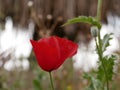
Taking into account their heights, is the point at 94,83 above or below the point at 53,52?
below

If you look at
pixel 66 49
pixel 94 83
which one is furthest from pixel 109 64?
pixel 66 49

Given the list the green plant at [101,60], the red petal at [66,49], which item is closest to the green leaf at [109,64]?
the green plant at [101,60]

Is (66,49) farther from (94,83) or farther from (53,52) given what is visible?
(94,83)

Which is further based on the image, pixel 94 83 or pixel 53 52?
pixel 94 83

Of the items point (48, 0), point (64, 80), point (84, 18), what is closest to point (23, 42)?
point (64, 80)

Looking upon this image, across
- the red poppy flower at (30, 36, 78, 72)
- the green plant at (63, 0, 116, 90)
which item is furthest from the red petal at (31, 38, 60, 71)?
the green plant at (63, 0, 116, 90)

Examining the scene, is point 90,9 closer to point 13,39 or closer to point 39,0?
point 39,0

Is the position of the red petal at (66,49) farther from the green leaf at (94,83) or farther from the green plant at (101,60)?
the green leaf at (94,83)

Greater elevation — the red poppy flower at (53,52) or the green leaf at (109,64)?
the red poppy flower at (53,52)
